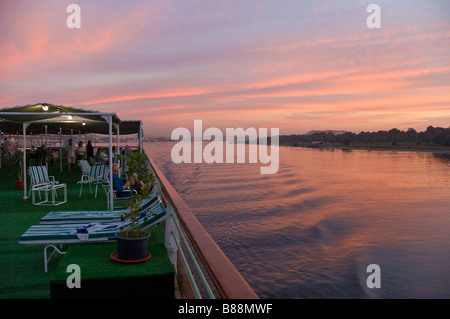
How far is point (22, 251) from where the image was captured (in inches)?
197

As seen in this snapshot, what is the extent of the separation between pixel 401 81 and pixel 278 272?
27336 millimetres

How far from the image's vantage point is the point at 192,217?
286 centimetres

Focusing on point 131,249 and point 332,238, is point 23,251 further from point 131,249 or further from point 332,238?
point 332,238

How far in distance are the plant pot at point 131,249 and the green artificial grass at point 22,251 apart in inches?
32.7

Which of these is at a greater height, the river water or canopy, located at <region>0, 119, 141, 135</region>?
canopy, located at <region>0, 119, 141, 135</region>

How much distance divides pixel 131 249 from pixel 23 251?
7.74 ft

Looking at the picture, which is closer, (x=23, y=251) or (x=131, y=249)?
(x=131, y=249)

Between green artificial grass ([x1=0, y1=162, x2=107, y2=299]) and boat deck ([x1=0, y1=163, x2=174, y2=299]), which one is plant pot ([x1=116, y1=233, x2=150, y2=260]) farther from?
green artificial grass ([x1=0, y1=162, x2=107, y2=299])

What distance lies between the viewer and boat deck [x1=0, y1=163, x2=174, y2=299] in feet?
12.3
